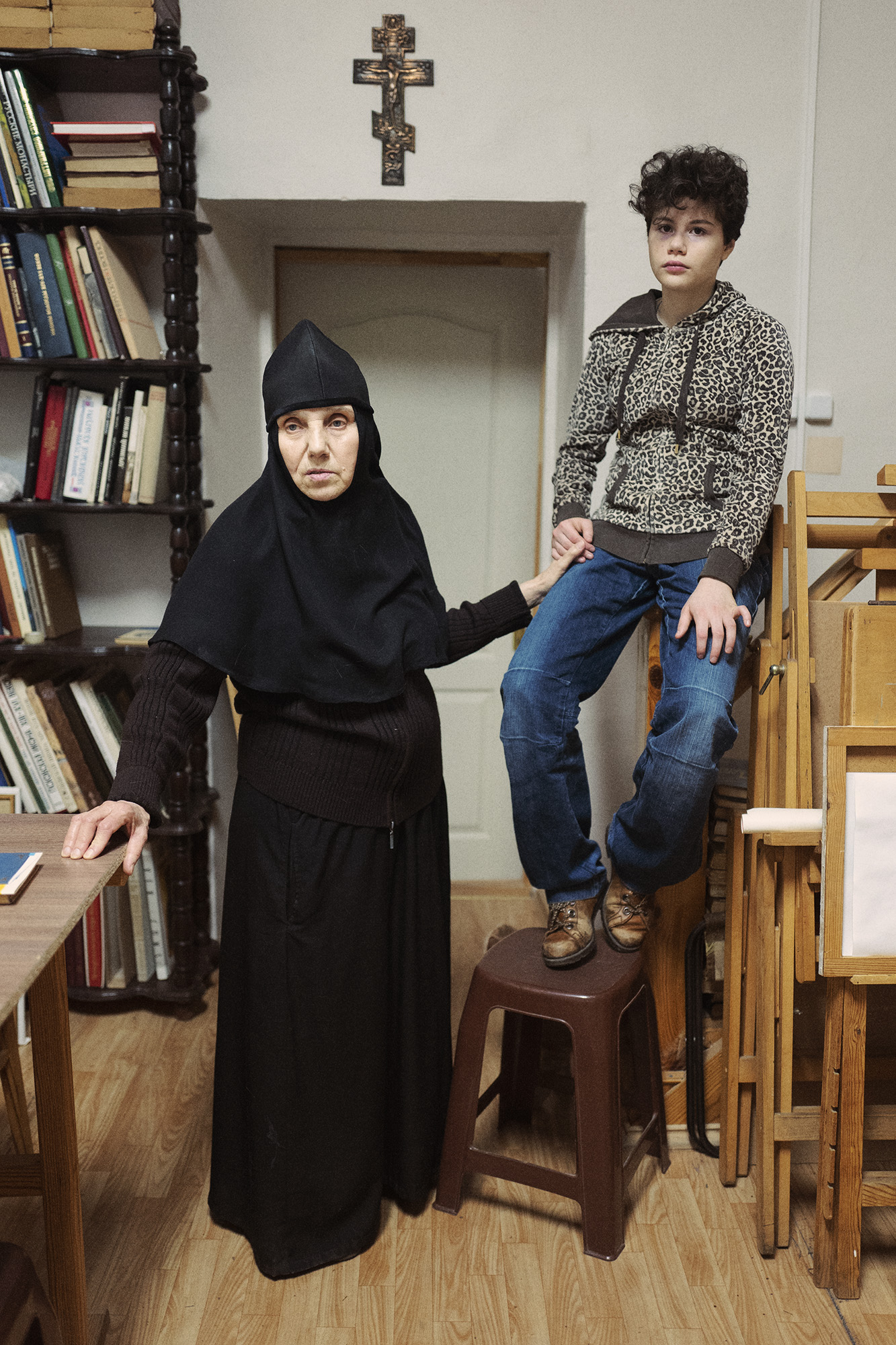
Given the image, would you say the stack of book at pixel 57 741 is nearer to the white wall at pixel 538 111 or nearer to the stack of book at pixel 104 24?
the white wall at pixel 538 111

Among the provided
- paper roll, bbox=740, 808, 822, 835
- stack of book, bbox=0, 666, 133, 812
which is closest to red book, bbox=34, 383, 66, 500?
stack of book, bbox=0, 666, 133, 812

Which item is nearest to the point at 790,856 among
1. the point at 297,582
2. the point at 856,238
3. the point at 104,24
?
the point at 297,582

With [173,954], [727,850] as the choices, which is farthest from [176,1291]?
[727,850]

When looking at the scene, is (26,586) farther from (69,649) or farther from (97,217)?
(97,217)

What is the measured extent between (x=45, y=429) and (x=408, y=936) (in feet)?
4.84

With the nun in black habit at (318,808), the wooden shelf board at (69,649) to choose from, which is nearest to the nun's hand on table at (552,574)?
the nun in black habit at (318,808)

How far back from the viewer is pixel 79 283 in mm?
2359

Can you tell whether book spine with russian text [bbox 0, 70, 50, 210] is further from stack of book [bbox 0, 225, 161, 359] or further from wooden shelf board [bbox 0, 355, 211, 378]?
wooden shelf board [bbox 0, 355, 211, 378]

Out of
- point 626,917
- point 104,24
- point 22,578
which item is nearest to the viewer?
point 626,917

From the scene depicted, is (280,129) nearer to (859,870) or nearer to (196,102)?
(196,102)

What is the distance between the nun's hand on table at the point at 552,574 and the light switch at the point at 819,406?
948 millimetres

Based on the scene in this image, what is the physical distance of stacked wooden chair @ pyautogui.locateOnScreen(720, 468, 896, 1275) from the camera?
5.51 feet

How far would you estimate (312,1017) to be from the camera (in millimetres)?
1674

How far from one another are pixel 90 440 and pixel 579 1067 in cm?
171
